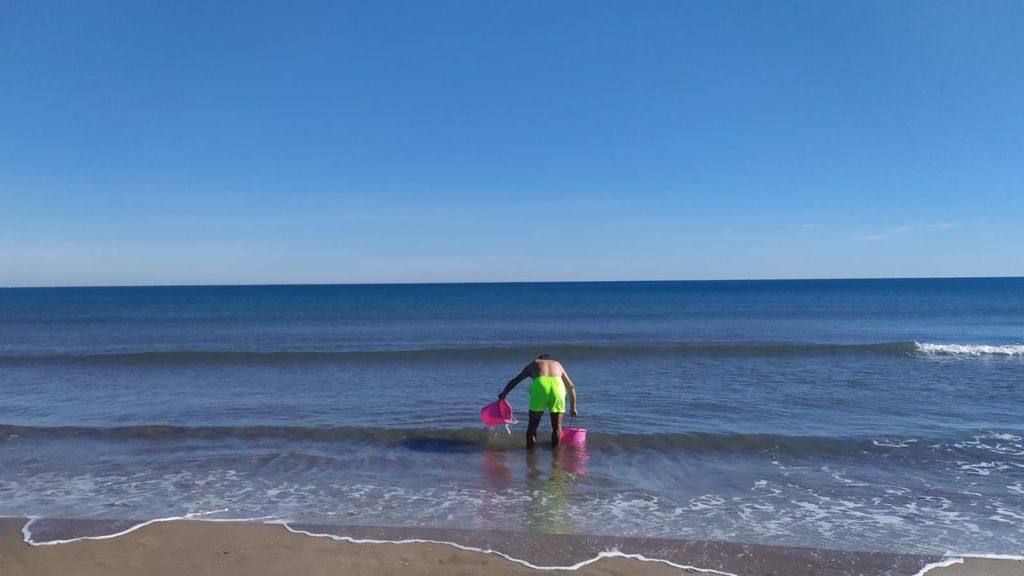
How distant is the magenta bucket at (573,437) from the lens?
9719 millimetres

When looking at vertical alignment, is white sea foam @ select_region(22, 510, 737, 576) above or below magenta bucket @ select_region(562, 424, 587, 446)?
below

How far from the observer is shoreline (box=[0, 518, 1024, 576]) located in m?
5.48

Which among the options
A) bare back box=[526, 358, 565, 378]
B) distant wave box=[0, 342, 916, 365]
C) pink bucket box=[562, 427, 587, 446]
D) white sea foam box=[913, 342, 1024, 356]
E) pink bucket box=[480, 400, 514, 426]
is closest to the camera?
bare back box=[526, 358, 565, 378]

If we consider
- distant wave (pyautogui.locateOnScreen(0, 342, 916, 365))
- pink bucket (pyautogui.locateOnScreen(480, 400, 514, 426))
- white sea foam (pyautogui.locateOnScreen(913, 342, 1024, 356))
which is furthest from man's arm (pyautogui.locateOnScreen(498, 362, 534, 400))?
white sea foam (pyautogui.locateOnScreen(913, 342, 1024, 356))

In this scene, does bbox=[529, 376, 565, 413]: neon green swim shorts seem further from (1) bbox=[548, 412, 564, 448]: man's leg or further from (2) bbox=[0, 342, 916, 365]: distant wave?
(2) bbox=[0, 342, 916, 365]: distant wave

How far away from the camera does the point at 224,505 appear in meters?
A: 7.20

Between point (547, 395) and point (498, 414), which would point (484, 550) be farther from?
point (498, 414)

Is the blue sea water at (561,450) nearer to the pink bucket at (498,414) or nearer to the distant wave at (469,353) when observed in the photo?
the distant wave at (469,353)

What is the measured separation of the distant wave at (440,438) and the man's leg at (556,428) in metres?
0.65

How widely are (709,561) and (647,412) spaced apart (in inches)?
260

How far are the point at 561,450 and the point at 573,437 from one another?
1.07ft

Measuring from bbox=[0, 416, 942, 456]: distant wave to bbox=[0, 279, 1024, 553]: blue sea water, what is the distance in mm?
48

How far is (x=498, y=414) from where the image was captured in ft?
33.9

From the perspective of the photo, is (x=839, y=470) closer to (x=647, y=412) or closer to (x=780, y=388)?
(x=647, y=412)
